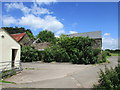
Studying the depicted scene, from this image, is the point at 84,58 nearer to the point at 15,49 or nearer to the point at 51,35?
the point at 15,49

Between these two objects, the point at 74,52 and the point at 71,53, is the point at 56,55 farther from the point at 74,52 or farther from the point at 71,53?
the point at 74,52

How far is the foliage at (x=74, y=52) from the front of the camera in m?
17.3

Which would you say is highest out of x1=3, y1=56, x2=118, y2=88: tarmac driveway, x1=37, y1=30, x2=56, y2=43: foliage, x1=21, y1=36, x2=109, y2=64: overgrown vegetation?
x1=37, y1=30, x2=56, y2=43: foliage

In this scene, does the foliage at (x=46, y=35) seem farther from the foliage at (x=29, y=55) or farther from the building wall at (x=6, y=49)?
the building wall at (x=6, y=49)

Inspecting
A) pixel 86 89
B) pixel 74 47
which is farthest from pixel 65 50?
pixel 86 89

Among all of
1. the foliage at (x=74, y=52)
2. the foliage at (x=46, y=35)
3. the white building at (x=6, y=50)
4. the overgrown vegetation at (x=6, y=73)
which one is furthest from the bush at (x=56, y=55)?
the foliage at (x=46, y=35)

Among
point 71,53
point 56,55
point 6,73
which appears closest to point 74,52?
point 71,53

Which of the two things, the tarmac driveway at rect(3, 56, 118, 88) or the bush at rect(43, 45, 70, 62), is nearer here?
the tarmac driveway at rect(3, 56, 118, 88)

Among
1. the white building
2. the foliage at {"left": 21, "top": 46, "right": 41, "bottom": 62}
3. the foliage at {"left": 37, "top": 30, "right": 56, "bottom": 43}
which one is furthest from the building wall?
the foliage at {"left": 37, "top": 30, "right": 56, "bottom": 43}

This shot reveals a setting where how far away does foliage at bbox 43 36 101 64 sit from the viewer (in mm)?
17281

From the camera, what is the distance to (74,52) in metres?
18.5

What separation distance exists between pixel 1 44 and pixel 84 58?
11944 millimetres

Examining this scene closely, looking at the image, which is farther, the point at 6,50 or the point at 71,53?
the point at 71,53

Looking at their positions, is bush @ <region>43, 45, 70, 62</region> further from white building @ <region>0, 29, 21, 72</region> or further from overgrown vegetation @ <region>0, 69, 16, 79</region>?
overgrown vegetation @ <region>0, 69, 16, 79</region>
